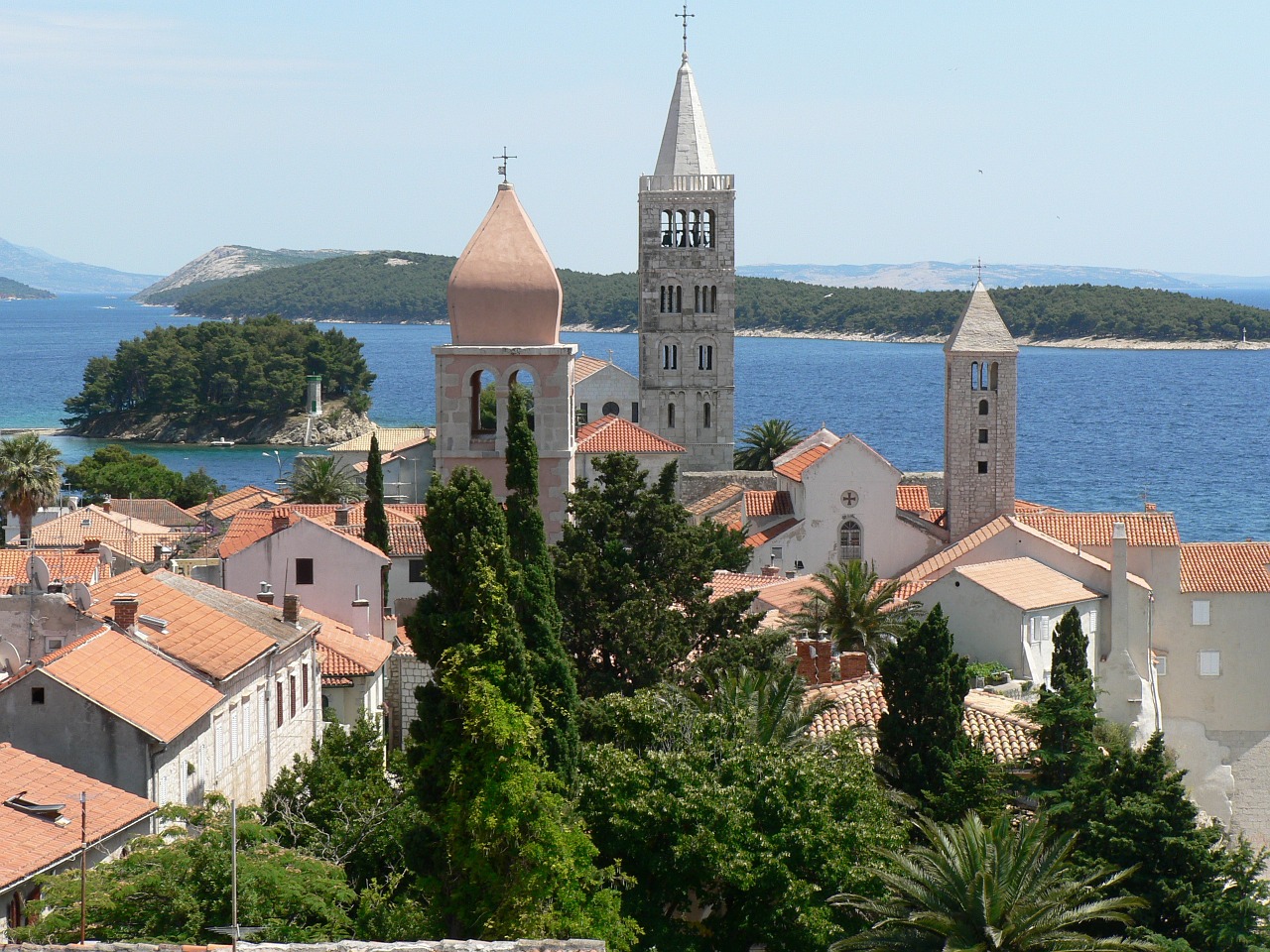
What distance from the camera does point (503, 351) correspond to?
2700cm

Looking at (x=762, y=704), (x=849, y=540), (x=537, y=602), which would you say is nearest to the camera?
(x=537, y=602)

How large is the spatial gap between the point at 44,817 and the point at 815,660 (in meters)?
19.2

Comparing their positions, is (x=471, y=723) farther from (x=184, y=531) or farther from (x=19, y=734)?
(x=184, y=531)

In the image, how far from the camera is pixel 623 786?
2217cm

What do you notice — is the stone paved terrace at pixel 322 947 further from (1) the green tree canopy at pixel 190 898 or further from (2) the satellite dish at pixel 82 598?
(2) the satellite dish at pixel 82 598

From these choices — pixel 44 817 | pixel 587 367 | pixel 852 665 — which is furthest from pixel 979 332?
pixel 44 817

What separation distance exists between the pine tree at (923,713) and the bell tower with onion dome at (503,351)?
636cm

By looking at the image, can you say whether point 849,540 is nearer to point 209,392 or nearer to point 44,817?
point 44,817

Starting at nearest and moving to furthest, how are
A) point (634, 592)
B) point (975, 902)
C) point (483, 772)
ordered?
point (483, 772)
point (975, 902)
point (634, 592)

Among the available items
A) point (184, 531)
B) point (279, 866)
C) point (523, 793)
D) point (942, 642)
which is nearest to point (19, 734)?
point (279, 866)

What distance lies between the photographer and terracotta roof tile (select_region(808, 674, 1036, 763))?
3077cm

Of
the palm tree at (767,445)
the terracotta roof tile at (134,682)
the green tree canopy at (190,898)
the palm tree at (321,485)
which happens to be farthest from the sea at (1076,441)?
the green tree canopy at (190,898)

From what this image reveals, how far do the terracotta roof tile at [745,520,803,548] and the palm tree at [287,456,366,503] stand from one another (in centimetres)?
1571

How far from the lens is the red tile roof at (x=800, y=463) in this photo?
5578 cm
